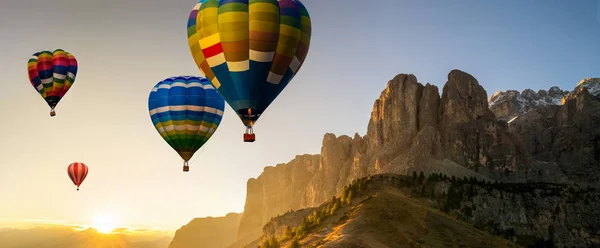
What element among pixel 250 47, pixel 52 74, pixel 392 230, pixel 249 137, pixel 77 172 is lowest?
pixel 392 230

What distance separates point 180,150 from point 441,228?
35.0 m

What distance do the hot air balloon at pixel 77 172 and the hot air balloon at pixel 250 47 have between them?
5436 cm

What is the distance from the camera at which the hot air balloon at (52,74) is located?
3473 inches

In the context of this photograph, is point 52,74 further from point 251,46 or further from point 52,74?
point 251,46

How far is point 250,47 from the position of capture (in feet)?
158

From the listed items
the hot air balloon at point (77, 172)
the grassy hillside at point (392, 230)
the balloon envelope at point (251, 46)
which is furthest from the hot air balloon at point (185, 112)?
the hot air balloon at point (77, 172)

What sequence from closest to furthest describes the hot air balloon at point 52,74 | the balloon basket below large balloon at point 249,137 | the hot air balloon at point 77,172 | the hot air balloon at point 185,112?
the balloon basket below large balloon at point 249,137 → the hot air balloon at point 185,112 → the hot air balloon at point 52,74 → the hot air balloon at point 77,172

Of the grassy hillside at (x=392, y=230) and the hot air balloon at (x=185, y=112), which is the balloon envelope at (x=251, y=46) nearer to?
the hot air balloon at (x=185, y=112)

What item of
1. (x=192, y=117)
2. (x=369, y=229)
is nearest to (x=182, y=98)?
(x=192, y=117)

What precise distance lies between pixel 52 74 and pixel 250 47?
54326mm

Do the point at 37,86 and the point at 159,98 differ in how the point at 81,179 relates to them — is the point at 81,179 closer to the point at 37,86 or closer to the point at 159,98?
the point at 37,86

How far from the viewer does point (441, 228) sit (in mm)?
71938

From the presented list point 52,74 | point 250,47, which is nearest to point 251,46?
point 250,47

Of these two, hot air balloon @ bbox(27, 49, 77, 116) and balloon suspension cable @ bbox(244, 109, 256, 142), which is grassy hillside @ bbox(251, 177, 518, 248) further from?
hot air balloon @ bbox(27, 49, 77, 116)
